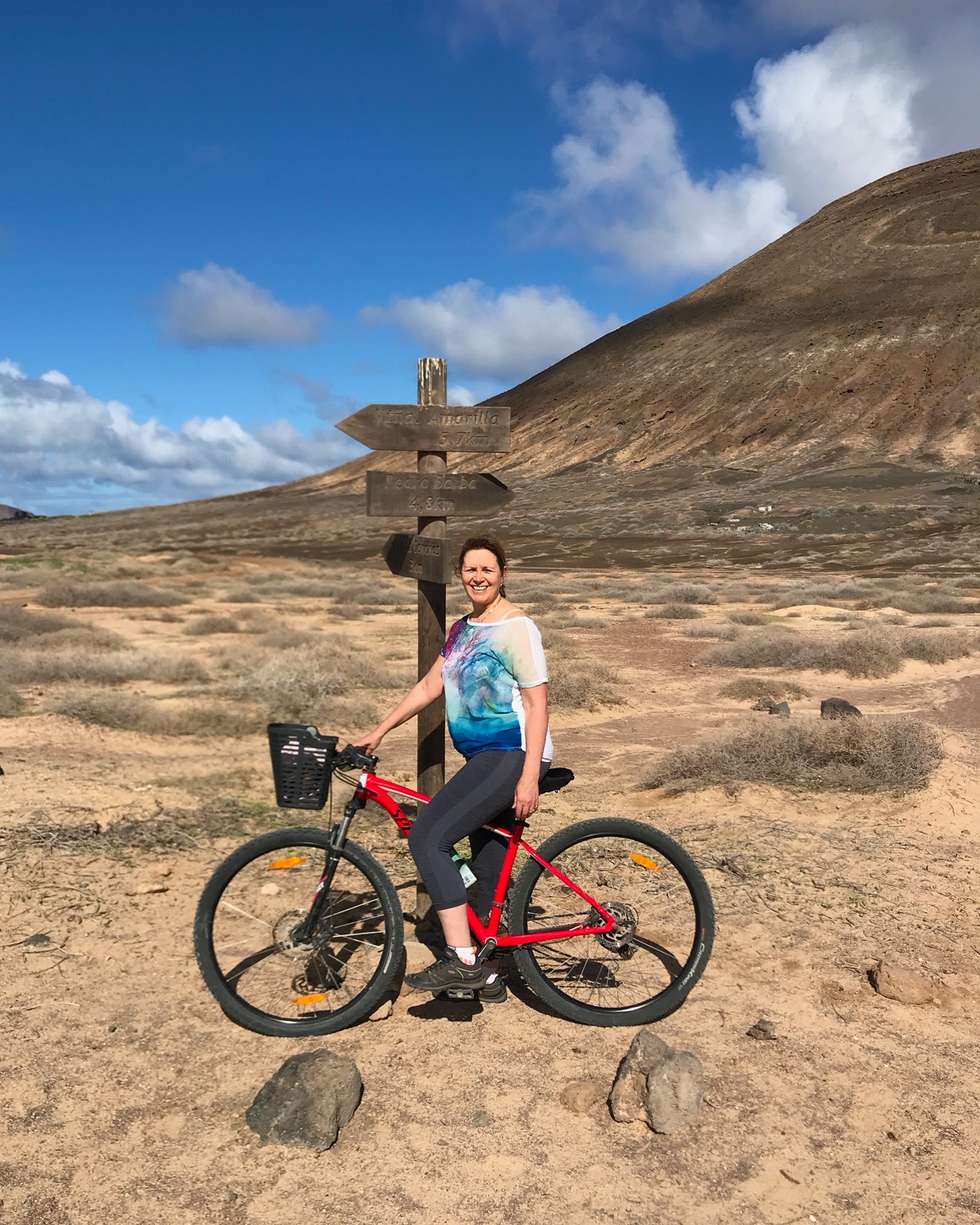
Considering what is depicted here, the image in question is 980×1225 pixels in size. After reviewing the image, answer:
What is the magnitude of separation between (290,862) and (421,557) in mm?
1685

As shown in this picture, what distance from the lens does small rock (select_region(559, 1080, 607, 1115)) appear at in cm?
339

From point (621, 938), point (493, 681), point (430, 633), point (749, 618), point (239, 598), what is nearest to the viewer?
point (493, 681)

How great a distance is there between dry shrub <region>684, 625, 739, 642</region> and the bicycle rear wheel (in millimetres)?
12748

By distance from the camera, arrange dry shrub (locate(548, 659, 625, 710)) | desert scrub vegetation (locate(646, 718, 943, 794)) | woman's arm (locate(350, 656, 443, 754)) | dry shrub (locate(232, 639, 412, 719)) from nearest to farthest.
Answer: woman's arm (locate(350, 656, 443, 754)) → desert scrub vegetation (locate(646, 718, 943, 794)) → dry shrub (locate(232, 639, 412, 719)) → dry shrub (locate(548, 659, 625, 710))

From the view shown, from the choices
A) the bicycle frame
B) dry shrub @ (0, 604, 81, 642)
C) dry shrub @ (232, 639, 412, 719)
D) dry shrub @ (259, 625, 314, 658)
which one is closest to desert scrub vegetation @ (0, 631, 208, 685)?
dry shrub @ (232, 639, 412, 719)

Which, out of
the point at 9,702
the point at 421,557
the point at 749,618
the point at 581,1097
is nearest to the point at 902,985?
the point at 581,1097

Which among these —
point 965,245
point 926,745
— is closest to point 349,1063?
point 926,745

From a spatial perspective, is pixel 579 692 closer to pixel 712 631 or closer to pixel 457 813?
pixel 712 631

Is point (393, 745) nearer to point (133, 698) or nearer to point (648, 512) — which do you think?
point (133, 698)

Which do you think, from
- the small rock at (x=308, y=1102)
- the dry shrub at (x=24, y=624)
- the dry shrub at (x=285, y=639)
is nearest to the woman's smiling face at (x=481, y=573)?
the small rock at (x=308, y=1102)

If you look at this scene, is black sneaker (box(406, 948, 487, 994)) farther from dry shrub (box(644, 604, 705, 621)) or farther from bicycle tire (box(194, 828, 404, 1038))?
dry shrub (box(644, 604, 705, 621))

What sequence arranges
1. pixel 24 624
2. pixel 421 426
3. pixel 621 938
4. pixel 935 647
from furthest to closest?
pixel 24 624 < pixel 935 647 < pixel 421 426 < pixel 621 938

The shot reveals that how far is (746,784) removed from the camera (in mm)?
7227

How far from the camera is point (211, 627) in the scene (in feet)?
59.3
